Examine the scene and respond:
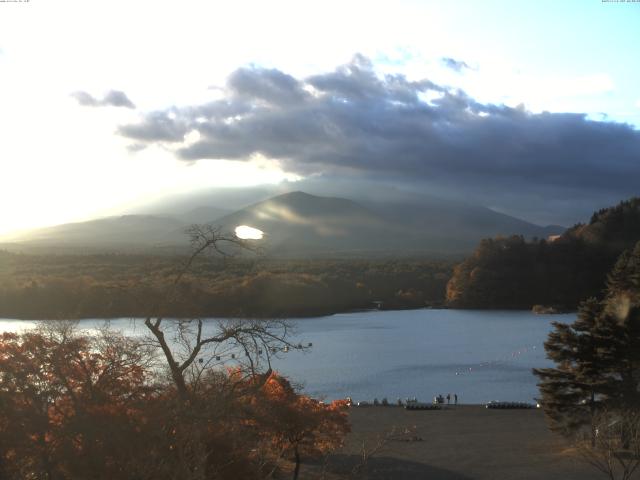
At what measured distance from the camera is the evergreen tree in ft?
45.9

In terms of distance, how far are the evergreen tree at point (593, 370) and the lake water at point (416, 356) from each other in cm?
900

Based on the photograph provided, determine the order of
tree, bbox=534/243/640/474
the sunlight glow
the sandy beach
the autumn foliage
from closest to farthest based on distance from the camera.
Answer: the autumn foliage → the sunlight glow → the sandy beach → tree, bbox=534/243/640/474

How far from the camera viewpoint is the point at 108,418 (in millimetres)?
6016

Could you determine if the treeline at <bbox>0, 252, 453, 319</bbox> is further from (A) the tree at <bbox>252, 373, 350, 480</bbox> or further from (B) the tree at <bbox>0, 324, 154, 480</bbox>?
(B) the tree at <bbox>0, 324, 154, 480</bbox>

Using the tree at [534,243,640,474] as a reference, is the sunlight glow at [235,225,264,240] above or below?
above

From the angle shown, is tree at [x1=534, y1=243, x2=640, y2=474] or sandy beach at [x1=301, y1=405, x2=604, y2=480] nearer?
sandy beach at [x1=301, y1=405, x2=604, y2=480]

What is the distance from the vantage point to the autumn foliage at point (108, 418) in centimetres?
560

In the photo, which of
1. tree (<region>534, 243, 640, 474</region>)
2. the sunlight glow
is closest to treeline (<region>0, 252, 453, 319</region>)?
tree (<region>534, 243, 640, 474</region>)

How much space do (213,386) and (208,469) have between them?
845 mm

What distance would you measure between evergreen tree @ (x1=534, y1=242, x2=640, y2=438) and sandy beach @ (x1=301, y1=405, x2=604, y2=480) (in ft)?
2.95

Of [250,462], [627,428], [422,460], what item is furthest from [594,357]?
[250,462]

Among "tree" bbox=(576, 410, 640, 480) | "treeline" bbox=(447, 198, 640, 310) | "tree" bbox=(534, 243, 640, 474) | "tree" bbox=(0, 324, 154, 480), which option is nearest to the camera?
"tree" bbox=(0, 324, 154, 480)

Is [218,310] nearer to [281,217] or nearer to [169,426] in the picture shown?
[169,426]

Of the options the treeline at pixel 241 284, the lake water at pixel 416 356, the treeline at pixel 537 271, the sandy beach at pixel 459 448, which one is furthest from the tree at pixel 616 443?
the treeline at pixel 537 271
